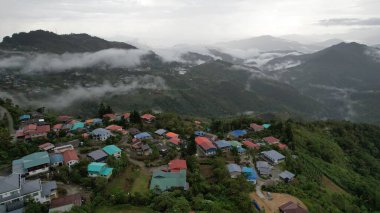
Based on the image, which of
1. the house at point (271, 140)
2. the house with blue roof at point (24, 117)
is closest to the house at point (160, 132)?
the house at point (271, 140)

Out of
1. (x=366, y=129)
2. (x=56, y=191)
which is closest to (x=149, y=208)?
(x=56, y=191)

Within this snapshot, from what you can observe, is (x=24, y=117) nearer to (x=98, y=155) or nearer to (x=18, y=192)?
(x=98, y=155)

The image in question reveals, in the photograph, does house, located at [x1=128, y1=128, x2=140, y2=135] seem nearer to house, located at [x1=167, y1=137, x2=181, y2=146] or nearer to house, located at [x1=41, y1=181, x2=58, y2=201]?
house, located at [x1=167, y1=137, x2=181, y2=146]

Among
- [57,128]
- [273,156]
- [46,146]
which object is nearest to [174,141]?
[273,156]

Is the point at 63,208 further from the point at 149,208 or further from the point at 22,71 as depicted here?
the point at 22,71

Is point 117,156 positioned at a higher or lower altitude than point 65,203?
lower

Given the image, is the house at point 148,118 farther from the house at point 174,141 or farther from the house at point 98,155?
the house at point 98,155
